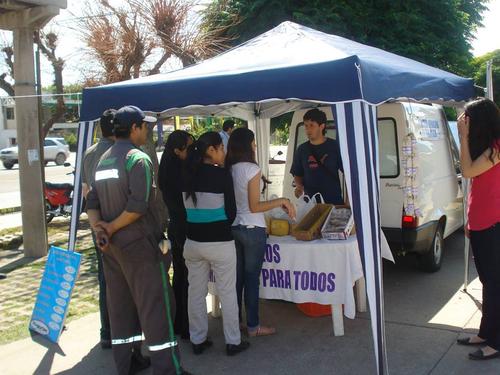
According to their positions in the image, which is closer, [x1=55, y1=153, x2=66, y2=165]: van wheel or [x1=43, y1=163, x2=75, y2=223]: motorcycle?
[x1=43, y1=163, x2=75, y2=223]: motorcycle

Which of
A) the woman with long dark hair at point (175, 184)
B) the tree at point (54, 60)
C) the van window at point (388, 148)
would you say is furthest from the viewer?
the tree at point (54, 60)

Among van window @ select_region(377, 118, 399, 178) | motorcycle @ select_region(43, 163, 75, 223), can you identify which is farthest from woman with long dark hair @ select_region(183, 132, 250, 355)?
motorcycle @ select_region(43, 163, 75, 223)

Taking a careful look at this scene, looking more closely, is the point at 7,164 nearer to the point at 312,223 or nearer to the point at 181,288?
the point at 181,288

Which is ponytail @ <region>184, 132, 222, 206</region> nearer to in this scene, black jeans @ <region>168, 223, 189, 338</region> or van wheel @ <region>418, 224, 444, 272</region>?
black jeans @ <region>168, 223, 189, 338</region>

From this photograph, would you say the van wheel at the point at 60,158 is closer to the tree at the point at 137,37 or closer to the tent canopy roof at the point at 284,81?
the tree at the point at 137,37

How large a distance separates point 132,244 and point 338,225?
72.7 inches

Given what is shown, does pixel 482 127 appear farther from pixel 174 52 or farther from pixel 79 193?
pixel 174 52

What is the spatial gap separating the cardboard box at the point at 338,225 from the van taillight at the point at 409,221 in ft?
3.63

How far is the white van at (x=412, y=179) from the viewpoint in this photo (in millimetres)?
5402

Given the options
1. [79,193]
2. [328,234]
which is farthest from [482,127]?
[79,193]

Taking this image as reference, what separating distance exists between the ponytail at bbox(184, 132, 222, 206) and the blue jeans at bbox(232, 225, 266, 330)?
0.57 m

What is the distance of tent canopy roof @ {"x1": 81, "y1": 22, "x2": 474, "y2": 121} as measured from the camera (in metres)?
3.57

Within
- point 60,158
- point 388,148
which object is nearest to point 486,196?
point 388,148

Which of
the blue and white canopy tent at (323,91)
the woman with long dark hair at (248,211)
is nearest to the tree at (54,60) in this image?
the blue and white canopy tent at (323,91)
